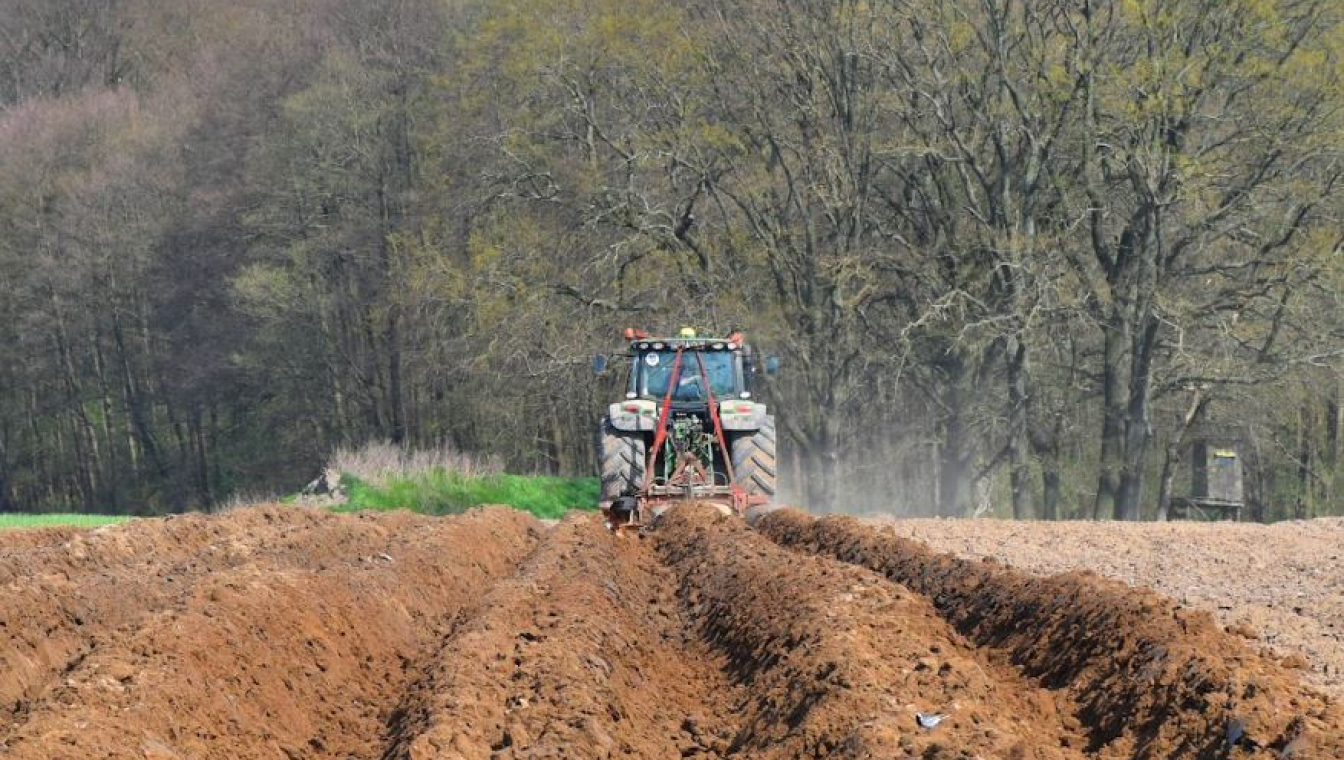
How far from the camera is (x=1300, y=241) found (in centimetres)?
2458

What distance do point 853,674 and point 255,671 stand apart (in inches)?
129

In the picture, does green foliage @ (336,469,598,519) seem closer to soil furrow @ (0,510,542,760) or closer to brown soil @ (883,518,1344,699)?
brown soil @ (883,518,1344,699)

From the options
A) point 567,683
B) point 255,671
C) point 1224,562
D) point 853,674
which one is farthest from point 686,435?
point 853,674

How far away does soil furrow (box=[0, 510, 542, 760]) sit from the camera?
24.3 feet

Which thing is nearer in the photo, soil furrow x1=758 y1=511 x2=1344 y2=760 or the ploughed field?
soil furrow x1=758 y1=511 x2=1344 y2=760

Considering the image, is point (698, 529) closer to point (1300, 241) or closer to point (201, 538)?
point (201, 538)

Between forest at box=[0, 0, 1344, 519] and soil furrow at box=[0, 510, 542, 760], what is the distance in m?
15.9

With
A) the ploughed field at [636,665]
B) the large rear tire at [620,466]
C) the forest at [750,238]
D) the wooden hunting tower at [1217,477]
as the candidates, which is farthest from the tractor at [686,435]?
the wooden hunting tower at [1217,477]

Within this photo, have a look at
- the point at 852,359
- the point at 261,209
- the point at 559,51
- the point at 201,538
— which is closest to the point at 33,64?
the point at 261,209

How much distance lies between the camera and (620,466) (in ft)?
59.8

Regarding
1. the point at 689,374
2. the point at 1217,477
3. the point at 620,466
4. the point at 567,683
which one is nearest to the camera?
the point at 567,683

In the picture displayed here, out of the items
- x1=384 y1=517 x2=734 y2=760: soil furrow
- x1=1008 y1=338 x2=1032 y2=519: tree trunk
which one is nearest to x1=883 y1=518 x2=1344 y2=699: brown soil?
x1=384 y1=517 x2=734 y2=760: soil furrow

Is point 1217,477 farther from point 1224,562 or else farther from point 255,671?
point 255,671

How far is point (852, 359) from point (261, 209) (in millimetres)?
17014
